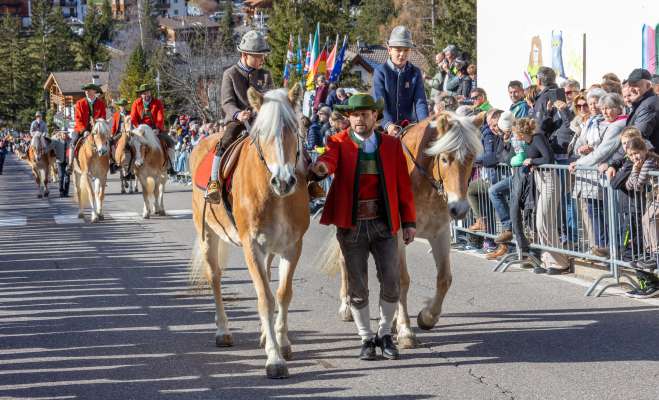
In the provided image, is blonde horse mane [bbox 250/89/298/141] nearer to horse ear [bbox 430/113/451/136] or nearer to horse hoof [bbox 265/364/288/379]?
horse ear [bbox 430/113/451/136]

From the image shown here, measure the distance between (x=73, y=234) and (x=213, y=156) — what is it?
1007 centimetres

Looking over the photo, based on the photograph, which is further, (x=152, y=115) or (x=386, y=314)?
(x=152, y=115)

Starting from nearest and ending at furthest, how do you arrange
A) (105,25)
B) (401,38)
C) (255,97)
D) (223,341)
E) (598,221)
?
(255,97)
(223,341)
(401,38)
(598,221)
(105,25)

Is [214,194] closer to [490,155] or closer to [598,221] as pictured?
[598,221]

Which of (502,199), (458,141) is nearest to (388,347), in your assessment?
(458,141)

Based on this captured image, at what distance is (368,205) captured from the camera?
26.6 ft

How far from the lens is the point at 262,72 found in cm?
983

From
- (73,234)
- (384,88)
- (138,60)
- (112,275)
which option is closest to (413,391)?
(384,88)

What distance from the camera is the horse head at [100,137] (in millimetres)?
21562

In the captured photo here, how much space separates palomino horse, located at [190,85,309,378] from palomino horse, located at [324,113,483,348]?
1148 millimetres

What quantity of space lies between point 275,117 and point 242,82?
210 cm

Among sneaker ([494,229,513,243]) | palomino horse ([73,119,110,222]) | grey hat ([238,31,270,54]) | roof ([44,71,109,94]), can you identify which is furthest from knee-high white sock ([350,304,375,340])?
roof ([44,71,109,94])

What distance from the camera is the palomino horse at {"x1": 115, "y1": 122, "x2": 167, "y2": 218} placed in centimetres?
2205

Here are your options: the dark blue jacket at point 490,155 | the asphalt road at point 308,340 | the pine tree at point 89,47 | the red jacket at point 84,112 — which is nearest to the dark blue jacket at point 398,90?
the asphalt road at point 308,340
